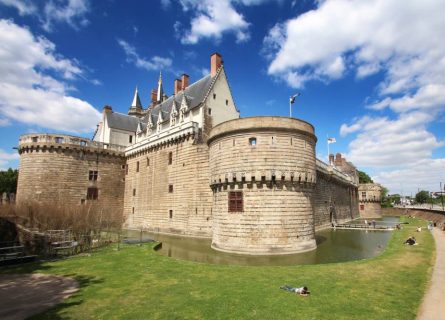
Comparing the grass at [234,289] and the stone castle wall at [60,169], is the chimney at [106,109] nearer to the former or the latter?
the stone castle wall at [60,169]

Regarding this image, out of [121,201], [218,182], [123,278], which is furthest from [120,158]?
[123,278]

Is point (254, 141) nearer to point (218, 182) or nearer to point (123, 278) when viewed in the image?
point (218, 182)

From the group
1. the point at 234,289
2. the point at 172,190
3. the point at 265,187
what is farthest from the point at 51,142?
the point at 234,289

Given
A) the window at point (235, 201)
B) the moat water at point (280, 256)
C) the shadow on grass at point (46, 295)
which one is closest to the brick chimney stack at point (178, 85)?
the moat water at point (280, 256)

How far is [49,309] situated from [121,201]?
115ft

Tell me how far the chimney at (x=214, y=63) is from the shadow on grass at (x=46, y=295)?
28.5m

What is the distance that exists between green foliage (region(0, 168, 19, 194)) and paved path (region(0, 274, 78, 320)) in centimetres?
5966

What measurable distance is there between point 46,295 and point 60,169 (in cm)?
3183

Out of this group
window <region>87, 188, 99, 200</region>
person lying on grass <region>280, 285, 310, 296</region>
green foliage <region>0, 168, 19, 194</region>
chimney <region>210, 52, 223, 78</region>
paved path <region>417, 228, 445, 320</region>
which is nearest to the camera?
paved path <region>417, 228, 445, 320</region>

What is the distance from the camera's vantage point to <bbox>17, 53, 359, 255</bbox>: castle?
20.2 metres

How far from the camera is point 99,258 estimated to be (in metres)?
16.3

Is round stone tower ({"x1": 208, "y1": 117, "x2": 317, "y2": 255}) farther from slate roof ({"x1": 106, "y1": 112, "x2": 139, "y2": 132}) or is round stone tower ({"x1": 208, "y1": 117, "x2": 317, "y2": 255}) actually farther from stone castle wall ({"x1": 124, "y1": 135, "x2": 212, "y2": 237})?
slate roof ({"x1": 106, "y1": 112, "x2": 139, "y2": 132})

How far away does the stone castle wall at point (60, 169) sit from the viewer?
3675 cm

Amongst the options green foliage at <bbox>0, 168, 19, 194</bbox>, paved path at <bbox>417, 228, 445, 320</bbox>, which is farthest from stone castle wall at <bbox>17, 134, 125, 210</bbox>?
paved path at <bbox>417, 228, 445, 320</bbox>
